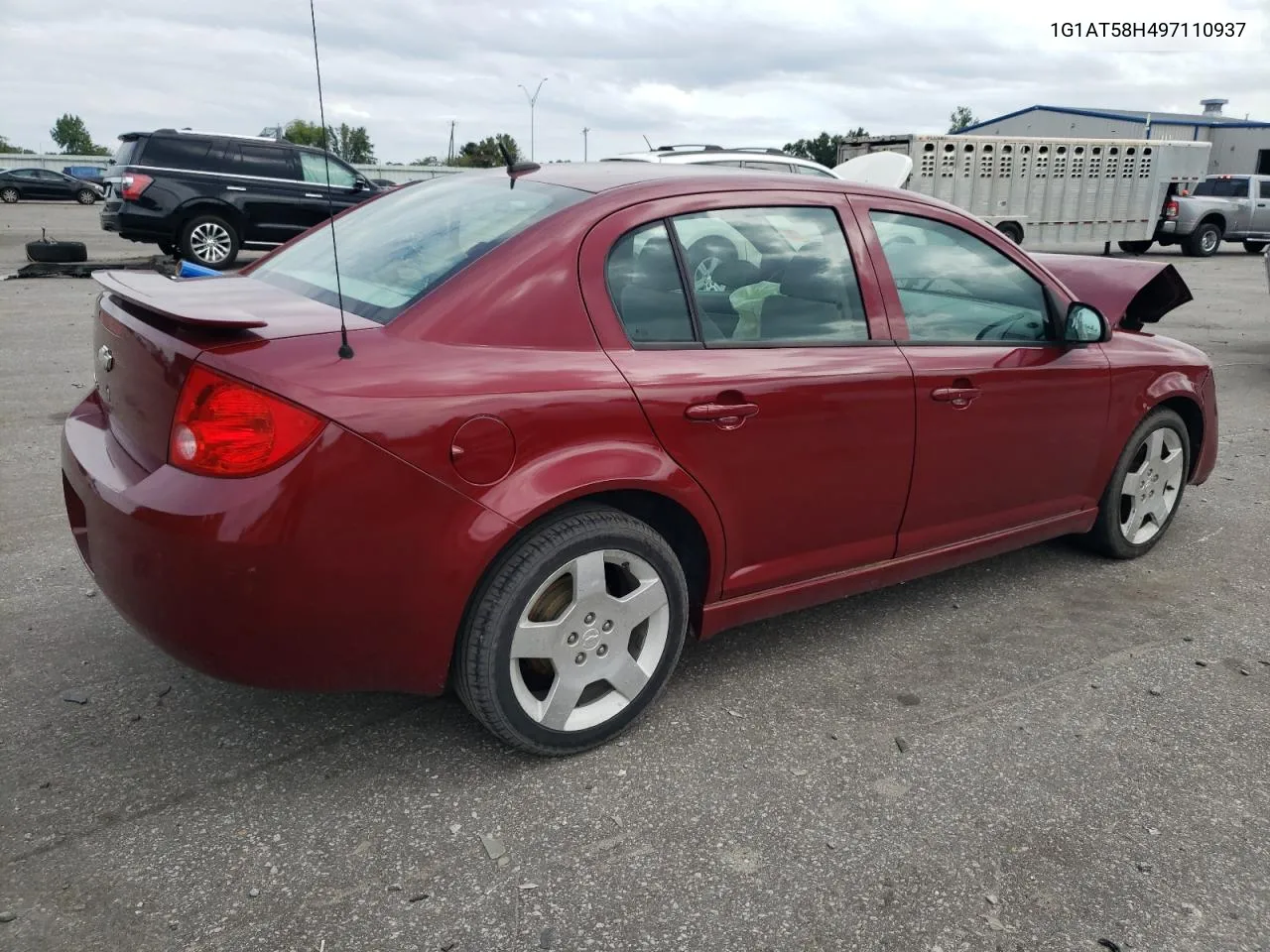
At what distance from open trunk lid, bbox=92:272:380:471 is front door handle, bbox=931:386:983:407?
70.4 inches

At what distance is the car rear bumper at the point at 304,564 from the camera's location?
2254mm

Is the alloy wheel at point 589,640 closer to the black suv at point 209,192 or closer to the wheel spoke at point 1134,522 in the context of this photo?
the wheel spoke at point 1134,522

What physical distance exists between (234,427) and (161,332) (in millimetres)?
426

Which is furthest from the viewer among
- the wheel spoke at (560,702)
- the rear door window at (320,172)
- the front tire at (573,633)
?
the rear door window at (320,172)

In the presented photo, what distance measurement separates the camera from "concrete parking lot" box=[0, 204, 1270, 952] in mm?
2186

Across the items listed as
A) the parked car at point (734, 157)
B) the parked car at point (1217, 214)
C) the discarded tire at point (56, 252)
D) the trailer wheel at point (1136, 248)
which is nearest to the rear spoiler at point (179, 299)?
the parked car at point (734, 157)

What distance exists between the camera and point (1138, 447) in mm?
4145

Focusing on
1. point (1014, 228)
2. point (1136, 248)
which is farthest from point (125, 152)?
point (1136, 248)

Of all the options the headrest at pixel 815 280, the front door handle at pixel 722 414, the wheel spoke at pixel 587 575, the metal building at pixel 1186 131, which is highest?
the metal building at pixel 1186 131

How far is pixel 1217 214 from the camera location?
22.6 meters

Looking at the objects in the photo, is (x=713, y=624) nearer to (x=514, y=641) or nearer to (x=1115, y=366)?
(x=514, y=641)

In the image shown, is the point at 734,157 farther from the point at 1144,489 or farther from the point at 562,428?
the point at 562,428

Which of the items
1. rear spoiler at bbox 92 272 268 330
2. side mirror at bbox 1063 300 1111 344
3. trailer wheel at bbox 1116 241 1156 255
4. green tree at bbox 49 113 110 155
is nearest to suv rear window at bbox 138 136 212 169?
rear spoiler at bbox 92 272 268 330

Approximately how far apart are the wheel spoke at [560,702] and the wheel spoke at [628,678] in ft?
0.34
